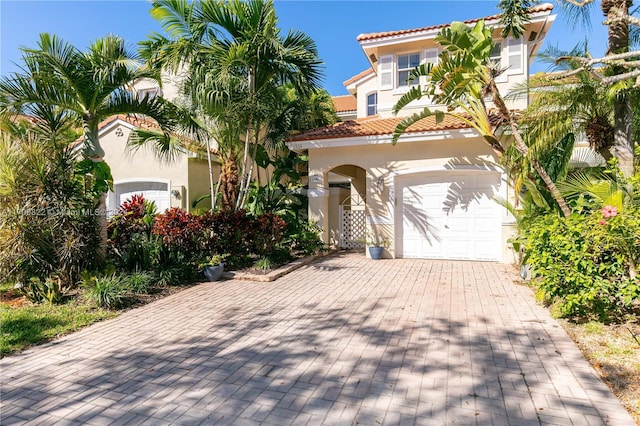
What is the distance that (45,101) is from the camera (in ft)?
24.4

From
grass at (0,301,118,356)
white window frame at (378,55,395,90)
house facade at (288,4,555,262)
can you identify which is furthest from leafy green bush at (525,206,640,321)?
white window frame at (378,55,395,90)

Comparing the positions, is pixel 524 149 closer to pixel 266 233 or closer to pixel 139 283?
pixel 266 233

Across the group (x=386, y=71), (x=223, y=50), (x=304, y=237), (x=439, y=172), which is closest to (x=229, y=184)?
(x=304, y=237)

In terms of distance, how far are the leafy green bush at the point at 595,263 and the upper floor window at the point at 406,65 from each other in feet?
32.1

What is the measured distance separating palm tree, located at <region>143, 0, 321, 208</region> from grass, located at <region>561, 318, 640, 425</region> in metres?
8.66

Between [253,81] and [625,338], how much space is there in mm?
9783

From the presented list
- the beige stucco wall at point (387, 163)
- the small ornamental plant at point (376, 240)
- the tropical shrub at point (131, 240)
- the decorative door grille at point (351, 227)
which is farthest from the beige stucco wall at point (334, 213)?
the tropical shrub at point (131, 240)

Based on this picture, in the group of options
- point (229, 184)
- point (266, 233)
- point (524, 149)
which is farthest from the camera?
point (229, 184)

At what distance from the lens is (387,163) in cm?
1195

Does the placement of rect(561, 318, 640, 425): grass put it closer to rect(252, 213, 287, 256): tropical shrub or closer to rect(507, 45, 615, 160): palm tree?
rect(507, 45, 615, 160): palm tree

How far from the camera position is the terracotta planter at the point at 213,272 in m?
8.88

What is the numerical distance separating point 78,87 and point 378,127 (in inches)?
332

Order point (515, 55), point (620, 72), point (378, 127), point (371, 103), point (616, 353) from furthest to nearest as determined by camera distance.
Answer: point (371, 103)
point (515, 55)
point (378, 127)
point (620, 72)
point (616, 353)

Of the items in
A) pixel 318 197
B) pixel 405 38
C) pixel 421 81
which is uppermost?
pixel 405 38
